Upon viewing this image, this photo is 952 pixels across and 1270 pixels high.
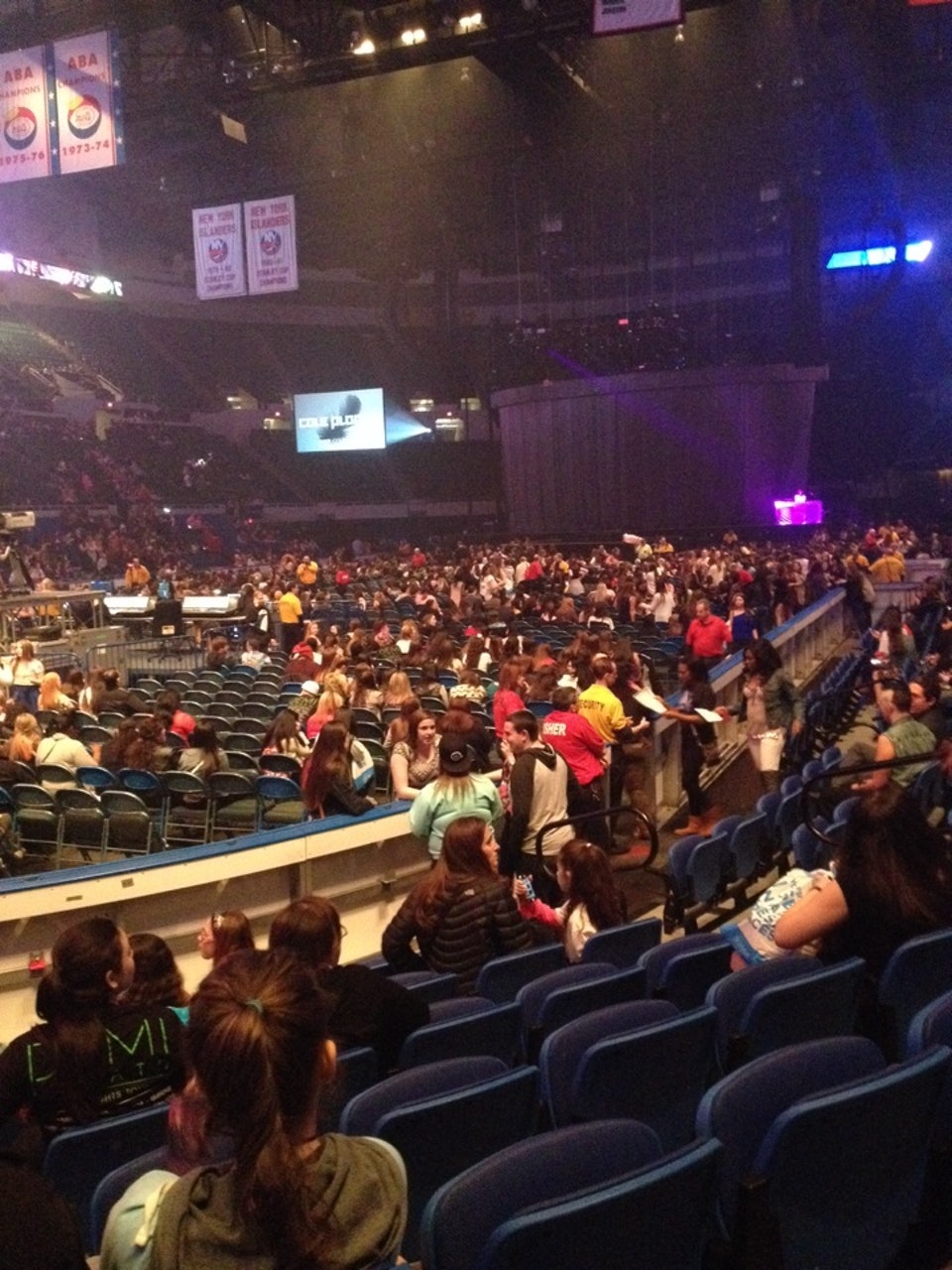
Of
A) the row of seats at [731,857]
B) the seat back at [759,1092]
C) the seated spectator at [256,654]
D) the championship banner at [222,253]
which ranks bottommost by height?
the row of seats at [731,857]

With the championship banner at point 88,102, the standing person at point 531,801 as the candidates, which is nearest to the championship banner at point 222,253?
the championship banner at point 88,102

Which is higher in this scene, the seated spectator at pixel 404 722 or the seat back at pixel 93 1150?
the seated spectator at pixel 404 722

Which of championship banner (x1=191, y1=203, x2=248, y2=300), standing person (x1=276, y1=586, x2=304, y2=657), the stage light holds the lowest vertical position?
standing person (x1=276, y1=586, x2=304, y2=657)

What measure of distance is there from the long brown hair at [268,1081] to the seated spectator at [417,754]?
469 centimetres

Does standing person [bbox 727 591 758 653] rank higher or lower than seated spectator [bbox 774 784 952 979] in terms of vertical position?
higher

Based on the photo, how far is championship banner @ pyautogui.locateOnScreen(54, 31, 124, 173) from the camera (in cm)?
1290

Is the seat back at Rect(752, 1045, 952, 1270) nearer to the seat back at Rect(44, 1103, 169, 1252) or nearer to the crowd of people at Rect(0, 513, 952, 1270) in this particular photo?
the crowd of people at Rect(0, 513, 952, 1270)

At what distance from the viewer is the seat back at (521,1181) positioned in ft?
6.29

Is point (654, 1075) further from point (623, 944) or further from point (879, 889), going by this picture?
point (623, 944)

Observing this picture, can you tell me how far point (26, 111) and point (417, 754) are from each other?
11.0 metres

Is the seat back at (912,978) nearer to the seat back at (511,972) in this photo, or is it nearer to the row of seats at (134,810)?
the seat back at (511,972)

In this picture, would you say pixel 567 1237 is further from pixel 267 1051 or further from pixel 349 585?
pixel 349 585

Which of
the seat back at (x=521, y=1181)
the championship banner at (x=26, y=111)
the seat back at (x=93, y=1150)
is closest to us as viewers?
the seat back at (x=521, y=1181)

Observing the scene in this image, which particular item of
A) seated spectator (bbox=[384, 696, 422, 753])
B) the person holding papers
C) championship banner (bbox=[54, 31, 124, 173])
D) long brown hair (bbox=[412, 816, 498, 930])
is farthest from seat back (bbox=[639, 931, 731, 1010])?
championship banner (bbox=[54, 31, 124, 173])
